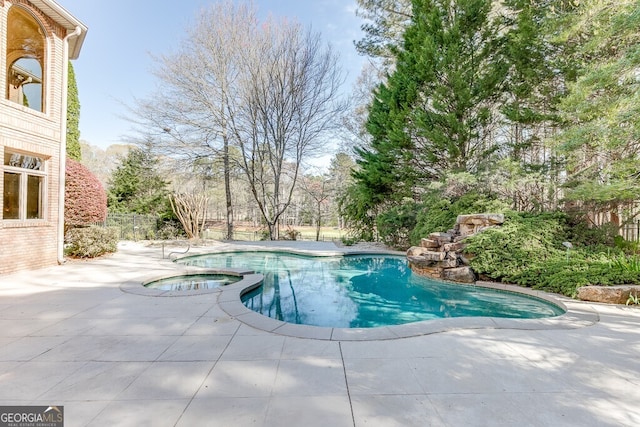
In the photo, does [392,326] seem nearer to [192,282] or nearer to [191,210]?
[192,282]

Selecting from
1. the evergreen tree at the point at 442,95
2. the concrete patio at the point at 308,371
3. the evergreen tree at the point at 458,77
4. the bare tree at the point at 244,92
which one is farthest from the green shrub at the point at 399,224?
the concrete patio at the point at 308,371

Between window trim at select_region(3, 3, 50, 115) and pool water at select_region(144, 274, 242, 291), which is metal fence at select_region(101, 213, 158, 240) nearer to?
window trim at select_region(3, 3, 50, 115)

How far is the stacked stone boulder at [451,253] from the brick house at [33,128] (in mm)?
8961

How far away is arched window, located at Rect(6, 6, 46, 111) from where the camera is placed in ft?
20.5

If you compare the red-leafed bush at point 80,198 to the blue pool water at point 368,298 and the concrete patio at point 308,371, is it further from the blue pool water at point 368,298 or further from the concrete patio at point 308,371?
the concrete patio at point 308,371

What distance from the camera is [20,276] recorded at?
5609 mm

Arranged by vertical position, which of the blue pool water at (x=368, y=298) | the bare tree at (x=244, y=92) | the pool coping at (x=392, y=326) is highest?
the bare tree at (x=244, y=92)

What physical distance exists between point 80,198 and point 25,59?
350 centimetres

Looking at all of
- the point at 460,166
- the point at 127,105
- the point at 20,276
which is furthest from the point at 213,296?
the point at 127,105

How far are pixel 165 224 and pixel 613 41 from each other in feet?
56.4

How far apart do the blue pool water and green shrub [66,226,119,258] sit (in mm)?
2608

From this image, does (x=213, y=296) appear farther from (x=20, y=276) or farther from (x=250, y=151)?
(x=250, y=151)

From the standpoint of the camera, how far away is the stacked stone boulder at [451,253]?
21.2ft

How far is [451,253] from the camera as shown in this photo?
6.78m
